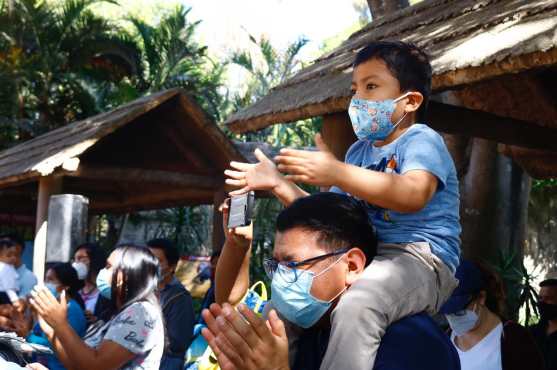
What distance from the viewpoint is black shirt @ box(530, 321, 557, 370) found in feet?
16.7

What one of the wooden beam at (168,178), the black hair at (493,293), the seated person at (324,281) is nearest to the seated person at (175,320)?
the black hair at (493,293)

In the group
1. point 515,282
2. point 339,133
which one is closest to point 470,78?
point 339,133

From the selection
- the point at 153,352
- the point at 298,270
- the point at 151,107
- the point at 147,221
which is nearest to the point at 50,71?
the point at 147,221

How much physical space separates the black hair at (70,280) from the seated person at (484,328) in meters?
2.81

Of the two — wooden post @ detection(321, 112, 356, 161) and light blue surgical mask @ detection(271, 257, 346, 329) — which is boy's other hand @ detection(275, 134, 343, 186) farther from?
wooden post @ detection(321, 112, 356, 161)

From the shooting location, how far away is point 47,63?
19266mm

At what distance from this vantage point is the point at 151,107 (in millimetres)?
8141

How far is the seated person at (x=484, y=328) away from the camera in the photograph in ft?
12.6

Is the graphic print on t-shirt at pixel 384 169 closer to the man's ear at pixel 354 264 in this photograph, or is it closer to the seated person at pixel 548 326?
the man's ear at pixel 354 264

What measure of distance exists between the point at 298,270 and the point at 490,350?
214cm

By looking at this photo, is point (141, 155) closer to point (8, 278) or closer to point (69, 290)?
point (8, 278)

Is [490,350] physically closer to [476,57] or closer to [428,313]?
[476,57]

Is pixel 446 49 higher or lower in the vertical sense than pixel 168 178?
higher

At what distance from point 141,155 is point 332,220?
25.3ft
